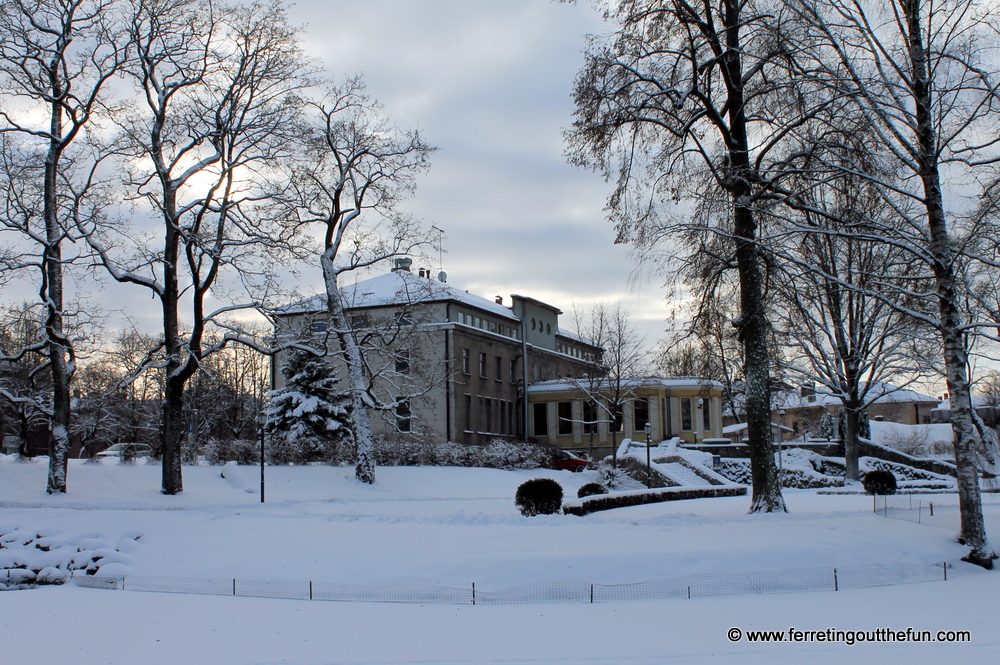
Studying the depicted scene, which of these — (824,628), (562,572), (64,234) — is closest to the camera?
(824,628)

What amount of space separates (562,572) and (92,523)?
1058 cm

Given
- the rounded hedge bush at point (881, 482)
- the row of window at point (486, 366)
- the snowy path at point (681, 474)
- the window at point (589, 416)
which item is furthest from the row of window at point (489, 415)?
the rounded hedge bush at point (881, 482)

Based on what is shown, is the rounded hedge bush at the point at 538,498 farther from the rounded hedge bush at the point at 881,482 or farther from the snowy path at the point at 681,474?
the snowy path at the point at 681,474

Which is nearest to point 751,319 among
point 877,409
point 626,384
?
point 626,384

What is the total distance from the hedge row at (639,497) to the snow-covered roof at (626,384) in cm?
1598

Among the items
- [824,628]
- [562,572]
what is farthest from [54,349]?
[824,628]

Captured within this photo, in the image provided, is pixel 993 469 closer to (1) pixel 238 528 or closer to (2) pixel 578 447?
(2) pixel 578 447

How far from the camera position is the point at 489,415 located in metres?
48.0

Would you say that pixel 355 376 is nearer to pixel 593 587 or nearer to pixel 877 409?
pixel 593 587

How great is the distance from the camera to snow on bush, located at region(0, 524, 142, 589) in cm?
1414

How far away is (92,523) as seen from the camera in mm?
16625

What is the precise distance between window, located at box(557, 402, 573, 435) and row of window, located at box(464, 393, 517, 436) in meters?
3.07

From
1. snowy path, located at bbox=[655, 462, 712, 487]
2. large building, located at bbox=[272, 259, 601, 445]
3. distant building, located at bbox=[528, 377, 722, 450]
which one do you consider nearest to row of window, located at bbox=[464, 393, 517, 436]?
large building, located at bbox=[272, 259, 601, 445]

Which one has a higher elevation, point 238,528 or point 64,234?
point 64,234
